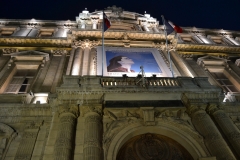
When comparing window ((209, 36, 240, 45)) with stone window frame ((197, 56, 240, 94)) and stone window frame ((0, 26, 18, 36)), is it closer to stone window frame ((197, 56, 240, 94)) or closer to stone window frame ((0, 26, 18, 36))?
stone window frame ((197, 56, 240, 94))

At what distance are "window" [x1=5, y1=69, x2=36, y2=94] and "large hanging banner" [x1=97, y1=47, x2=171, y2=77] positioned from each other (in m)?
5.02

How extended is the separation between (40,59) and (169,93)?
1078 cm

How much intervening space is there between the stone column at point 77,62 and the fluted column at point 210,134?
7.88 metres

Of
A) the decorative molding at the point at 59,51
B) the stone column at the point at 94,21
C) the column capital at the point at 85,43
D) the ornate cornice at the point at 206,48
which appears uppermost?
the stone column at the point at 94,21

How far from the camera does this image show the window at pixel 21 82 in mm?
14641

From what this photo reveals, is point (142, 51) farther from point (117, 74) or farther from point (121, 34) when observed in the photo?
point (117, 74)

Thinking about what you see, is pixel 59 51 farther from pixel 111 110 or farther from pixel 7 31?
pixel 111 110

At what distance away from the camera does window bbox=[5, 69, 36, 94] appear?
14641 mm

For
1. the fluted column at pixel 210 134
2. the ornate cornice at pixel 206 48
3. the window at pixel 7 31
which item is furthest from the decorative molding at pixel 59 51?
the fluted column at pixel 210 134

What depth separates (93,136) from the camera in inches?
385

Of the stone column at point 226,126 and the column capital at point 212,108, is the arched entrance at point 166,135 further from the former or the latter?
the column capital at point 212,108

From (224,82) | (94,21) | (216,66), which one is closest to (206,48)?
(216,66)

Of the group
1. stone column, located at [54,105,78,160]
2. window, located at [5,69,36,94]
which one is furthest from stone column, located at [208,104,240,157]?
window, located at [5,69,36,94]

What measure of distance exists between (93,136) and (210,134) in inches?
218
